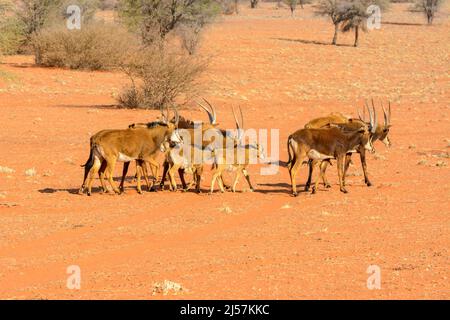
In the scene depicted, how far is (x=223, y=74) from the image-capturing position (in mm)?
43250

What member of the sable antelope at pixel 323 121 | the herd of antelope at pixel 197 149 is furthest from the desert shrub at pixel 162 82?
the herd of antelope at pixel 197 149

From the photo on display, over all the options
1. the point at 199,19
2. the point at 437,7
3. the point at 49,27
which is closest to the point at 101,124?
the point at 49,27

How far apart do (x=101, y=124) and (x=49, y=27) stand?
22.6 meters

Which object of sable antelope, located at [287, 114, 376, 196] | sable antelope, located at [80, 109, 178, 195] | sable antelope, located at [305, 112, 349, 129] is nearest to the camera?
sable antelope, located at [80, 109, 178, 195]

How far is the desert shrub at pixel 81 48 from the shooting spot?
42.2 meters

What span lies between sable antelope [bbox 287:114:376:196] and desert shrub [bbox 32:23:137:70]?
88.2ft

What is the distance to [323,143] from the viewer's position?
1548cm

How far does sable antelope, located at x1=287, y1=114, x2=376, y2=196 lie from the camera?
1538 centimetres

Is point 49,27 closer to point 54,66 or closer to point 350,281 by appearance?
point 54,66

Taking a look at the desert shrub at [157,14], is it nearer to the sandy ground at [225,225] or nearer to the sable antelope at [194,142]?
the sandy ground at [225,225]

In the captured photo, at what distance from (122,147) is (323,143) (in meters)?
3.59
